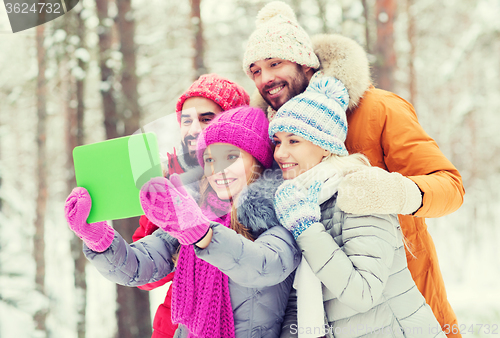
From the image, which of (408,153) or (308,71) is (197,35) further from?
(408,153)

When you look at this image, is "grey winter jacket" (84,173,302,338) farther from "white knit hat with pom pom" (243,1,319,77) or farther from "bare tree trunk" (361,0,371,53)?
"bare tree trunk" (361,0,371,53)

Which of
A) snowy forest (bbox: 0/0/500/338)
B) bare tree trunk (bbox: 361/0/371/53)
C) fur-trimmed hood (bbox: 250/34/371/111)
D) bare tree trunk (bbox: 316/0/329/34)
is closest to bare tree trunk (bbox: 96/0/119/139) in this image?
snowy forest (bbox: 0/0/500/338)

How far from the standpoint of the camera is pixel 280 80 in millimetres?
2205

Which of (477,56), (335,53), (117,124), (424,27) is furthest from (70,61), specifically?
(477,56)

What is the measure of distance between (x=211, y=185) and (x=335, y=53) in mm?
1212

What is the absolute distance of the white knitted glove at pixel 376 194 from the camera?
1507mm

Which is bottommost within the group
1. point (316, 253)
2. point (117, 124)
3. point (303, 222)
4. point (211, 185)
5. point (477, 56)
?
point (316, 253)

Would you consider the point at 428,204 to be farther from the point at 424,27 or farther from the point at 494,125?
the point at 494,125

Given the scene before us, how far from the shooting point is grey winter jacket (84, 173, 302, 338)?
1293mm

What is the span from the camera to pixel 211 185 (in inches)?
62.9

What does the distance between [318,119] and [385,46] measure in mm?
4253

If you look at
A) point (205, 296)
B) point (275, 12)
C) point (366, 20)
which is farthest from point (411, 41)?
point (205, 296)

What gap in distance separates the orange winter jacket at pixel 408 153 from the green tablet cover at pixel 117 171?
1325 millimetres

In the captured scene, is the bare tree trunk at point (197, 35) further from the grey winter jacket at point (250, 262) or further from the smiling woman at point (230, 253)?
the grey winter jacket at point (250, 262)
